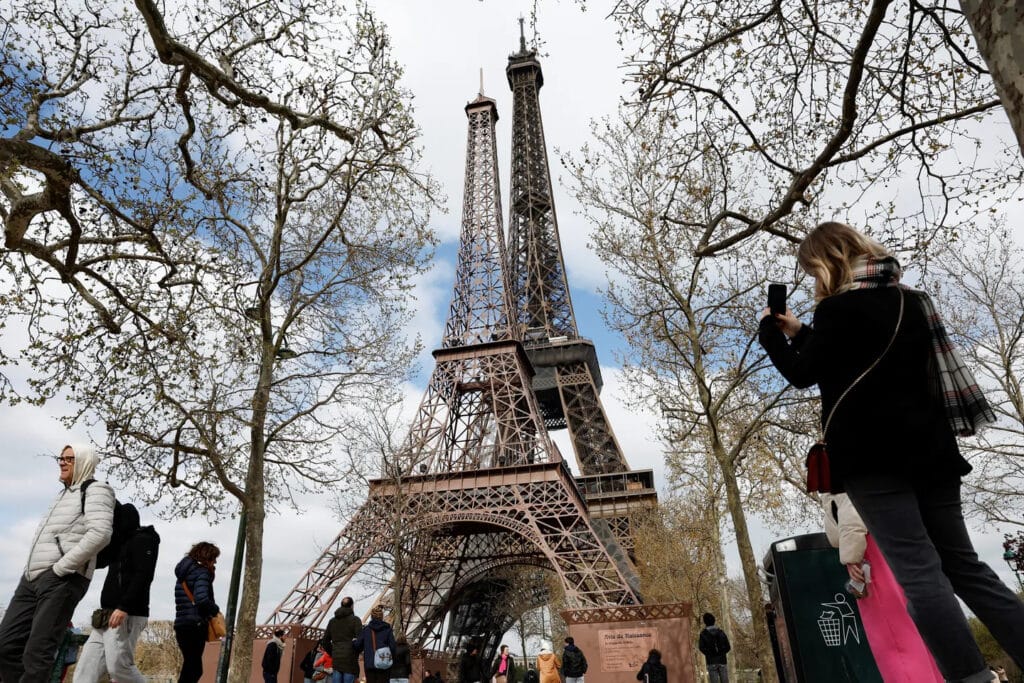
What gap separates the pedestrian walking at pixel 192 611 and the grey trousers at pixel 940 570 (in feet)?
15.3

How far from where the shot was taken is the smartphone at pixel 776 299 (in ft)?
7.96

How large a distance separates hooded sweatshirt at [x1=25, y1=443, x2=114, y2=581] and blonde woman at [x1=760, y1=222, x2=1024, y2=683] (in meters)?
4.16

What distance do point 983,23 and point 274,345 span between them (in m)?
11.5

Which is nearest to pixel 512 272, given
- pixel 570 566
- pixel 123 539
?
pixel 570 566

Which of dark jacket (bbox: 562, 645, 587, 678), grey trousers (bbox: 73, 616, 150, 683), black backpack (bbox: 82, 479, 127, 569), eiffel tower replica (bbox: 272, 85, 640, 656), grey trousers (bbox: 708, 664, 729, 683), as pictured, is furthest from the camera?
eiffel tower replica (bbox: 272, 85, 640, 656)

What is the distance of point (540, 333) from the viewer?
155 feet

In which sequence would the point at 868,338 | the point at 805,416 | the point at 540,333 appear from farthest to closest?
1. the point at 540,333
2. the point at 805,416
3. the point at 868,338

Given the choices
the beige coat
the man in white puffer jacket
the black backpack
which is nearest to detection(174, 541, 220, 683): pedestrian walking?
the black backpack

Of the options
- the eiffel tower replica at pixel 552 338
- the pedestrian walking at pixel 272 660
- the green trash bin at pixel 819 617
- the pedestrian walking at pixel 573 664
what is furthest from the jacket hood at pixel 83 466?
the eiffel tower replica at pixel 552 338

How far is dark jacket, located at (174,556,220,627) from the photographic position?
198 inches

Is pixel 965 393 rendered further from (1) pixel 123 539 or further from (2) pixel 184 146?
(2) pixel 184 146

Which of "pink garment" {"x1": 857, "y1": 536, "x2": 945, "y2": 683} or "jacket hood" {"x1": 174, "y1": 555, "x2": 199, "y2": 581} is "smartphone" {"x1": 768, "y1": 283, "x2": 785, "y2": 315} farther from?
"jacket hood" {"x1": 174, "y1": 555, "x2": 199, "y2": 581}

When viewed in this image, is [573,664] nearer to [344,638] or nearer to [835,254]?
[344,638]

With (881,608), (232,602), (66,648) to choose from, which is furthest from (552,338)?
(881,608)
